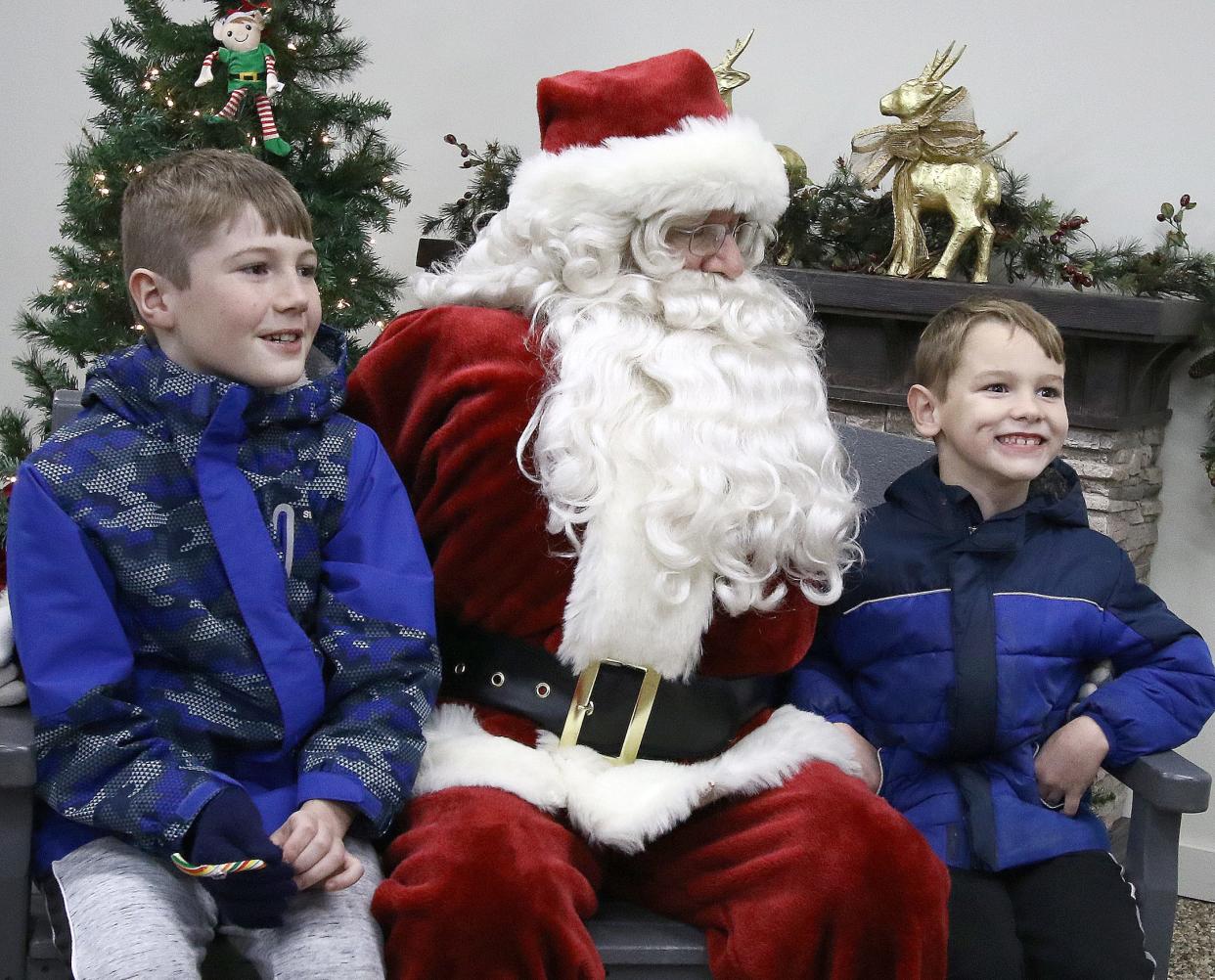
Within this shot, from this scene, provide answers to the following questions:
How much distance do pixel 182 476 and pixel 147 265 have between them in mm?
290

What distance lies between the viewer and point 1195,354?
136 inches

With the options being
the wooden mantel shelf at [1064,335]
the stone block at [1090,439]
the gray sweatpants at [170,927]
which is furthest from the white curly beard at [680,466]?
the stone block at [1090,439]

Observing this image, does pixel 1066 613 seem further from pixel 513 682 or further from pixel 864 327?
pixel 864 327

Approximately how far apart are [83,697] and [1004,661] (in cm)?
122

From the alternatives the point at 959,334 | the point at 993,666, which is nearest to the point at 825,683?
the point at 993,666

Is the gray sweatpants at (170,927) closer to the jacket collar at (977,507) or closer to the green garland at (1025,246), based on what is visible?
the jacket collar at (977,507)

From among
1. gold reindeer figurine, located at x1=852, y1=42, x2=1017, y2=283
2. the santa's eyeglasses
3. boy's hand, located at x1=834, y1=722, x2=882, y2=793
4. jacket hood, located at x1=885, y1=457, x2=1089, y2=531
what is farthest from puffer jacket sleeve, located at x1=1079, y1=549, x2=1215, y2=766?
gold reindeer figurine, located at x1=852, y1=42, x2=1017, y2=283

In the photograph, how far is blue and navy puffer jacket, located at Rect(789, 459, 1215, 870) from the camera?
A: 1.86 meters

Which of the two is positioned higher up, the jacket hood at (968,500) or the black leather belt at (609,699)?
the jacket hood at (968,500)

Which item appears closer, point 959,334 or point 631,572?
point 631,572

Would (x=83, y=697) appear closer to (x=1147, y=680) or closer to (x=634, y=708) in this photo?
(x=634, y=708)

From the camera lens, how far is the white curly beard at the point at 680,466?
171 centimetres

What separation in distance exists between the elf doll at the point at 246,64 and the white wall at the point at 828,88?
4.06ft

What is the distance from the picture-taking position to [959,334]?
6.68 ft
